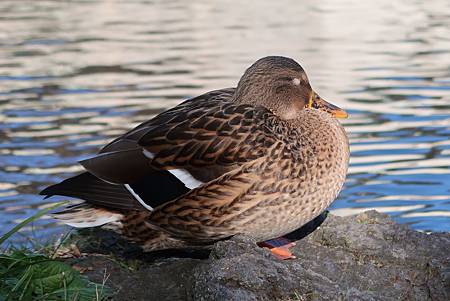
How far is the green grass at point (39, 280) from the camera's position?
3965mm

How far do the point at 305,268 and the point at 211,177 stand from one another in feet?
2.16

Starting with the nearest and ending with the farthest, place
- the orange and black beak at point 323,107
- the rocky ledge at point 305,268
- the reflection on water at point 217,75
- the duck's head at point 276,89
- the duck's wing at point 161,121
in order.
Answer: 1. the rocky ledge at point 305,268
2. the duck's wing at point 161,121
3. the duck's head at point 276,89
4. the orange and black beak at point 323,107
5. the reflection on water at point 217,75

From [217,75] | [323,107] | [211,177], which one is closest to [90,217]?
[211,177]

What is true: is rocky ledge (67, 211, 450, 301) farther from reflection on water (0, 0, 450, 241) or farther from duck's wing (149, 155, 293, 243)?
reflection on water (0, 0, 450, 241)

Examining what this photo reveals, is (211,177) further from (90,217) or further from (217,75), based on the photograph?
(217,75)

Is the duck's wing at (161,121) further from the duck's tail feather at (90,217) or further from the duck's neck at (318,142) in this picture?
the duck's neck at (318,142)

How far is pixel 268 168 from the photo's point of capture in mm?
4750

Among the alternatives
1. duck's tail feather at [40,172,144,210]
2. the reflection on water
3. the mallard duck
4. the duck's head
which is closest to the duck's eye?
the duck's head

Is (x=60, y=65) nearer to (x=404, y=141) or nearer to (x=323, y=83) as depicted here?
(x=323, y=83)

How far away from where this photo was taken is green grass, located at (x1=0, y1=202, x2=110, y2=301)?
3.96 metres

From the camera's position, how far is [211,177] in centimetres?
480

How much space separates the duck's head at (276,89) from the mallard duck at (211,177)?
0.22 ft

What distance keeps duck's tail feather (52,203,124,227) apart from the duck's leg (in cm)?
78

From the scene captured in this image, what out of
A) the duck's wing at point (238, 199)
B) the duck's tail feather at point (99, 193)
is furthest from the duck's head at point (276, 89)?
the duck's tail feather at point (99, 193)
